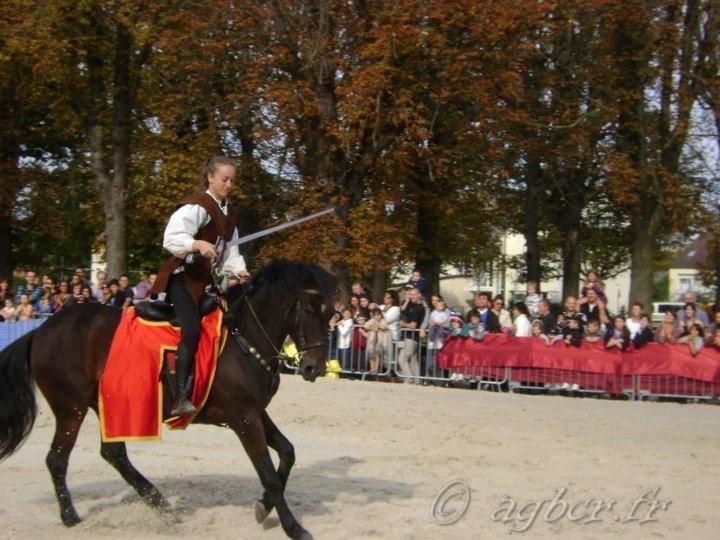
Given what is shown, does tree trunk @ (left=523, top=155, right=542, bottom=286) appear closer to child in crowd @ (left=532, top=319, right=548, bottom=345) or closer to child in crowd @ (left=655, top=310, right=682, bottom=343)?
child in crowd @ (left=532, top=319, right=548, bottom=345)

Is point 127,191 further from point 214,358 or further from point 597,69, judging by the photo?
point 214,358

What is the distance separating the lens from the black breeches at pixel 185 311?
6.98 meters

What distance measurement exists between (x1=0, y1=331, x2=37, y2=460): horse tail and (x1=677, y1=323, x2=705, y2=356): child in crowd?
33.8ft

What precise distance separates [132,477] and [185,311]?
4.63ft

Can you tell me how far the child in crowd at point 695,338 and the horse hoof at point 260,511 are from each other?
31.1 feet

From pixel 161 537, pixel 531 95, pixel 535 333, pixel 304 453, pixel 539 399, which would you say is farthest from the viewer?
pixel 531 95

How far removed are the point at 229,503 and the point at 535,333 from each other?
29.7ft

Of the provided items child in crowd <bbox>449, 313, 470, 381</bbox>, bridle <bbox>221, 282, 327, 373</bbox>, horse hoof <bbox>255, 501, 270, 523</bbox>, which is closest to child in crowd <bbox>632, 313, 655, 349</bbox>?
child in crowd <bbox>449, 313, 470, 381</bbox>

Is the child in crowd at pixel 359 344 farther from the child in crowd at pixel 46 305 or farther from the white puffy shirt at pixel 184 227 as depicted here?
the white puffy shirt at pixel 184 227

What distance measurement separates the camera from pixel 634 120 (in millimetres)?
22453

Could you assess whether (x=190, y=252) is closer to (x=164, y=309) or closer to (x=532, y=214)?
(x=164, y=309)

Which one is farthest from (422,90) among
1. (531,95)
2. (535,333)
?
(535,333)

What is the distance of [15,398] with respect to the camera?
7.45 meters

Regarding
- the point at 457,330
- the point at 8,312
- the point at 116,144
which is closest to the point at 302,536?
the point at 457,330
